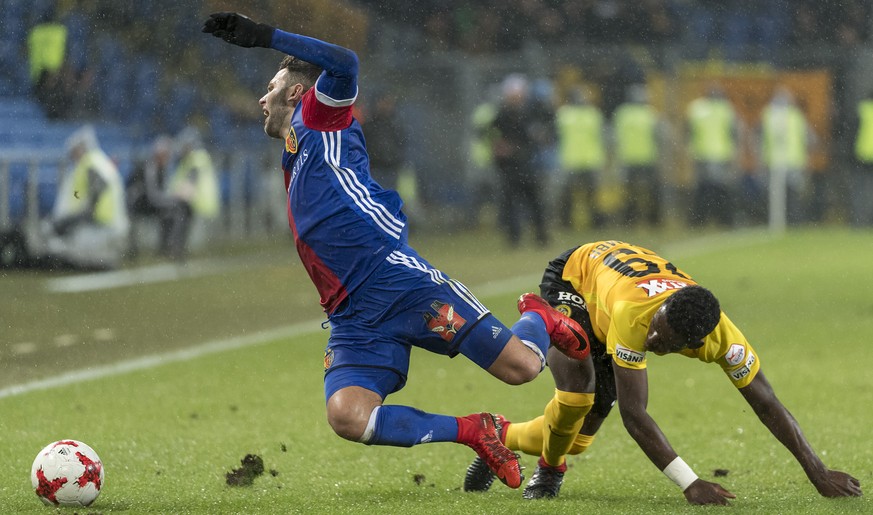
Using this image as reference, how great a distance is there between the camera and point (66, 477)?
15.8ft

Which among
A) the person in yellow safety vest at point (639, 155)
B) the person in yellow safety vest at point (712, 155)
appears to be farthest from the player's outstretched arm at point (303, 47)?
the person in yellow safety vest at point (712, 155)

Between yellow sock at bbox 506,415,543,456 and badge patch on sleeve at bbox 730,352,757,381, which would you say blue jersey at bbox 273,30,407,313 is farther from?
badge patch on sleeve at bbox 730,352,757,381

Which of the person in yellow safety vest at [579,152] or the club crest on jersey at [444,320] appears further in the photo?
the person in yellow safety vest at [579,152]

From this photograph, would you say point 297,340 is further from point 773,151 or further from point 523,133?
point 773,151

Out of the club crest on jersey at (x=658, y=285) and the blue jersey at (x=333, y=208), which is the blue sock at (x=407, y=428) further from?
the club crest on jersey at (x=658, y=285)

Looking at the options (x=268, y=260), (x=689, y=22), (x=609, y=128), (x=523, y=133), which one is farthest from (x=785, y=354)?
(x=689, y=22)

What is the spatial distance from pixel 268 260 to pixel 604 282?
1057 centimetres

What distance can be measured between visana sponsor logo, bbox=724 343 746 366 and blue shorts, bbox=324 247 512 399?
72 cm

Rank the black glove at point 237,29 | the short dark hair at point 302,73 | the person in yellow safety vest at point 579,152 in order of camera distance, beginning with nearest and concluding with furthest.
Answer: the black glove at point 237,29 → the short dark hair at point 302,73 → the person in yellow safety vest at point 579,152

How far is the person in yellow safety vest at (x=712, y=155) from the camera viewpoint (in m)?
21.4

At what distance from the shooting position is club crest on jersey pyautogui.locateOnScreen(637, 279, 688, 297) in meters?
4.79

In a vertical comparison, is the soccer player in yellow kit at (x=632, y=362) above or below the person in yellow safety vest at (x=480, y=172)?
above

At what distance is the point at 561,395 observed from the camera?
204 inches

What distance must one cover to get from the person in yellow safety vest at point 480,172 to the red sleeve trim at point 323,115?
14737 millimetres
